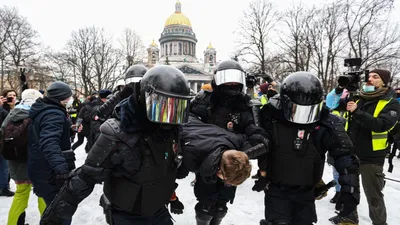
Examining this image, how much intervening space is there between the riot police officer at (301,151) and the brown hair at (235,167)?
1.05m

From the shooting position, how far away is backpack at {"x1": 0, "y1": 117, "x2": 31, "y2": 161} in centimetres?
298

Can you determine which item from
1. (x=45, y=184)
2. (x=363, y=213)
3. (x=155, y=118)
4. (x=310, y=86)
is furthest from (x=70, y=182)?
(x=363, y=213)

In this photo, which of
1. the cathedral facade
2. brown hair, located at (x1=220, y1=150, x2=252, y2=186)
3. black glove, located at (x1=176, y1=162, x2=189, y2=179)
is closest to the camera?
brown hair, located at (x1=220, y1=150, x2=252, y2=186)

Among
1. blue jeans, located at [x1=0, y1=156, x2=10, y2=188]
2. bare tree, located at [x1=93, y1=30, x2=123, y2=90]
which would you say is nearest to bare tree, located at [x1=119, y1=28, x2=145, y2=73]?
bare tree, located at [x1=93, y1=30, x2=123, y2=90]

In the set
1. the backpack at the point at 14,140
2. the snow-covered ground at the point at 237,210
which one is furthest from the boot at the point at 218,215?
the backpack at the point at 14,140

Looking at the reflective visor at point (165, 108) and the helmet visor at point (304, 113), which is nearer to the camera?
the reflective visor at point (165, 108)

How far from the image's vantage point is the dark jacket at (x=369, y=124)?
9.17 ft

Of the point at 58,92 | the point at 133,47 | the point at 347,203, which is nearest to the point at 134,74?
the point at 58,92

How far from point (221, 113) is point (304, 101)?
994 mm

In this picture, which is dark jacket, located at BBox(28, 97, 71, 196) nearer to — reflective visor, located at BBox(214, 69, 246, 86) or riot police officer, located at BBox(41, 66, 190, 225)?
riot police officer, located at BBox(41, 66, 190, 225)

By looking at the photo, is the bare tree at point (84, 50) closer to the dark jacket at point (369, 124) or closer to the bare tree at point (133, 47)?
the bare tree at point (133, 47)

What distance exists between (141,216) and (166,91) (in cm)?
90

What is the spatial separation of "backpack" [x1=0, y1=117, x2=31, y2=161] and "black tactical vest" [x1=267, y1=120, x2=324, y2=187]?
A: 2.97 meters

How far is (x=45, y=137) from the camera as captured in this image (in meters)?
2.37
